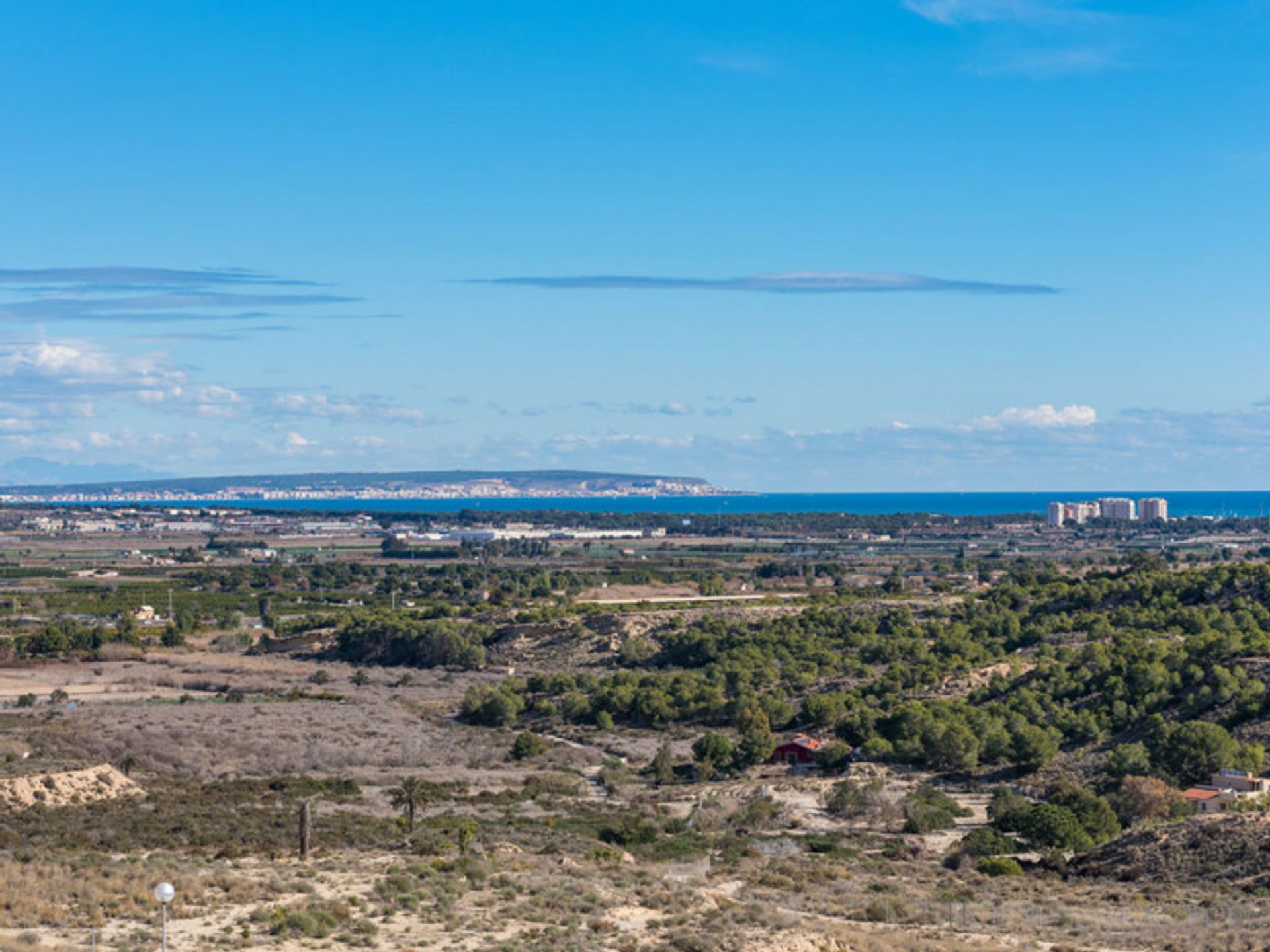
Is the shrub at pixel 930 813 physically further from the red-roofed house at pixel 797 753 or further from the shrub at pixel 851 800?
the red-roofed house at pixel 797 753

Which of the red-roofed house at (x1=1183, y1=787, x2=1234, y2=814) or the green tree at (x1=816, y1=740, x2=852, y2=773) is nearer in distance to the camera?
the red-roofed house at (x1=1183, y1=787, x2=1234, y2=814)

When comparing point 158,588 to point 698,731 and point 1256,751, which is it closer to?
point 698,731

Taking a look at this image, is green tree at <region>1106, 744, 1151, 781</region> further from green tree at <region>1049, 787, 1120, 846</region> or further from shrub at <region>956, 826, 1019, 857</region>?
shrub at <region>956, 826, 1019, 857</region>

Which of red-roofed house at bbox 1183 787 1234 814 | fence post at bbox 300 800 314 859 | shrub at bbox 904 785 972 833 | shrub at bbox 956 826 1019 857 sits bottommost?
shrub at bbox 904 785 972 833

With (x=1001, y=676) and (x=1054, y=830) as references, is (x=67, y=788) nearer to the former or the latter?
(x=1054, y=830)

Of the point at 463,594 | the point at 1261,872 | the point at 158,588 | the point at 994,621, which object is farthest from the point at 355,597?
the point at 1261,872

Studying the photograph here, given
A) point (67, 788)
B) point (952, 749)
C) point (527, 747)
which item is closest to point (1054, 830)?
Answer: point (952, 749)

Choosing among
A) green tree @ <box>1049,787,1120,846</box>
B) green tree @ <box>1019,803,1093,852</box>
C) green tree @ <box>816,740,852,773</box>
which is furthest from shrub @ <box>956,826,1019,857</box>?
green tree @ <box>816,740,852,773</box>
